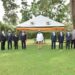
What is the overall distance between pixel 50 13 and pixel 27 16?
4.35 m

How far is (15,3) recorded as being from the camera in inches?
1924

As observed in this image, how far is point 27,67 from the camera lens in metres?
18.2

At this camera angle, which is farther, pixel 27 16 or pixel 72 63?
pixel 27 16

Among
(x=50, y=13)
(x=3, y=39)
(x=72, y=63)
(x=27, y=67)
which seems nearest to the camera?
(x=27, y=67)

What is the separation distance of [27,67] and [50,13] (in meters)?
52.7

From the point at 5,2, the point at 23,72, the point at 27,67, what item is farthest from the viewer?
the point at 5,2

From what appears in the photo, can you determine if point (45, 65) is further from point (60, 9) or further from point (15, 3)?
point (60, 9)

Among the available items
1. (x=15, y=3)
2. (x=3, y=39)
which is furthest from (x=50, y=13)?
(x=3, y=39)

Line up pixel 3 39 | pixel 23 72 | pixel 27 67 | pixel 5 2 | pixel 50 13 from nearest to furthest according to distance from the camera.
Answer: pixel 23 72 < pixel 27 67 < pixel 3 39 < pixel 5 2 < pixel 50 13

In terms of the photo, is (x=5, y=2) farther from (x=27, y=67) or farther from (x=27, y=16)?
(x=27, y=67)

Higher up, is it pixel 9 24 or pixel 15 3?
pixel 15 3

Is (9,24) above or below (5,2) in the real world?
below

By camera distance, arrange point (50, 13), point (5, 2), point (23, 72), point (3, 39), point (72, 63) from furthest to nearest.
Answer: point (50, 13) < point (5, 2) < point (3, 39) < point (72, 63) < point (23, 72)

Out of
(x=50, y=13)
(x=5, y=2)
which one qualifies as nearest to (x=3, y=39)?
(x=5, y=2)
